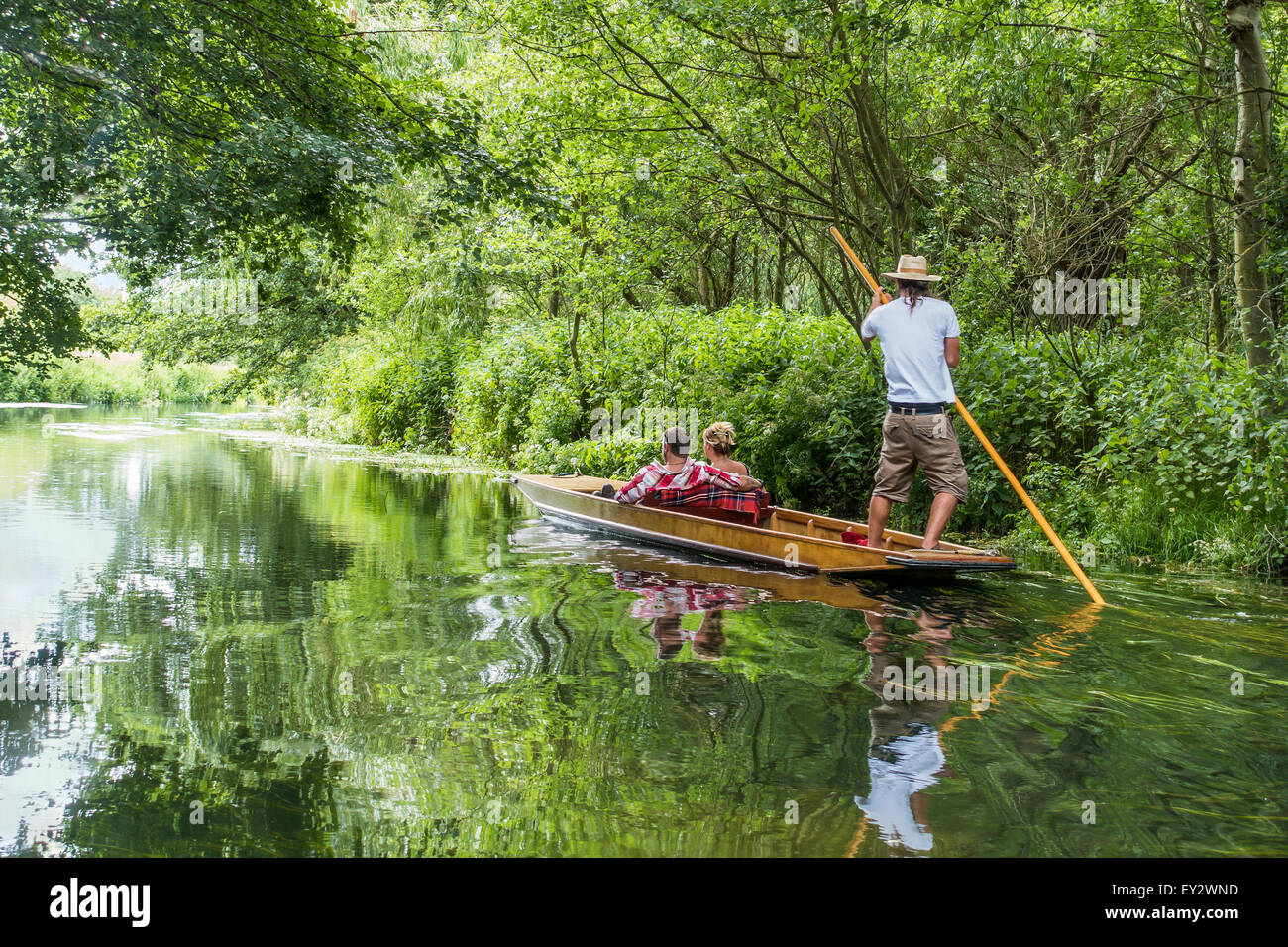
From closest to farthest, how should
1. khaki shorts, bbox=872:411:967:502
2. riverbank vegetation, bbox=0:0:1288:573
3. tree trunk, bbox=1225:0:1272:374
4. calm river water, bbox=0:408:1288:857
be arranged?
calm river water, bbox=0:408:1288:857 → khaki shorts, bbox=872:411:967:502 → tree trunk, bbox=1225:0:1272:374 → riverbank vegetation, bbox=0:0:1288:573

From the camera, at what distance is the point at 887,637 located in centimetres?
594

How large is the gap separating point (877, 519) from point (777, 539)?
843mm

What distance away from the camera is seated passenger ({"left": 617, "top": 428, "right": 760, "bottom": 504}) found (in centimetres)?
916

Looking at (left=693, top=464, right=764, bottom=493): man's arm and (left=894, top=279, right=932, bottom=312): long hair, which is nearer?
(left=894, top=279, right=932, bottom=312): long hair

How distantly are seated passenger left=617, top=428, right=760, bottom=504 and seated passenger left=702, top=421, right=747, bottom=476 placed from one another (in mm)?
86

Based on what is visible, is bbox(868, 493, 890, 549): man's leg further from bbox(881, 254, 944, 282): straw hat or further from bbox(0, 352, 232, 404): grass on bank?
bbox(0, 352, 232, 404): grass on bank

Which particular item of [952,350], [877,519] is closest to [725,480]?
[877,519]

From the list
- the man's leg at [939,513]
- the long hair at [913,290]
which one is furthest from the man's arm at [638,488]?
the long hair at [913,290]

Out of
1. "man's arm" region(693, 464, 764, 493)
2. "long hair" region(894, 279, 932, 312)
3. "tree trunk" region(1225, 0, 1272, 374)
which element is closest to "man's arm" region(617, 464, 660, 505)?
"man's arm" region(693, 464, 764, 493)

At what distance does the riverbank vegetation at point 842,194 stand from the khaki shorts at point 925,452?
2.35m

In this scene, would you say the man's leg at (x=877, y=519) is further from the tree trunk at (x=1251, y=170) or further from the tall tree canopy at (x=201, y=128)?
the tall tree canopy at (x=201, y=128)

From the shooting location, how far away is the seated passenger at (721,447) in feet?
30.2

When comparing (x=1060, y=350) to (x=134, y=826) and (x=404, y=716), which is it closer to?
(x=404, y=716)

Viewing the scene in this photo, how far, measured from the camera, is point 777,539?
8.17 metres
